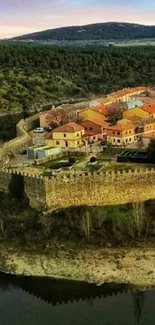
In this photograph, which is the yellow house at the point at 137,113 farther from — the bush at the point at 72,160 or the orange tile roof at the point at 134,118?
the bush at the point at 72,160

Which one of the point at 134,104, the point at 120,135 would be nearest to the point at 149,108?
the point at 134,104

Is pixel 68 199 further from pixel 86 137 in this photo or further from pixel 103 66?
pixel 103 66

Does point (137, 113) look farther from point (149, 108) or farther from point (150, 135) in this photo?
point (150, 135)

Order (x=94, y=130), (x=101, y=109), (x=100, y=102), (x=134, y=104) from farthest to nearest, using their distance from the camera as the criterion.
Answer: (x=100, y=102), (x=134, y=104), (x=101, y=109), (x=94, y=130)

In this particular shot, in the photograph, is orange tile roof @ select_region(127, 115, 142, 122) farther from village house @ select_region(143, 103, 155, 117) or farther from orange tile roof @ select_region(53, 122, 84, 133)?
orange tile roof @ select_region(53, 122, 84, 133)

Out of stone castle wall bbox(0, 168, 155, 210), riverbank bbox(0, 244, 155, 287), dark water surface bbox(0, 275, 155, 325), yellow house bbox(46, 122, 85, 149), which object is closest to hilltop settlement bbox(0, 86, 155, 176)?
yellow house bbox(46, 122, 85, 149)

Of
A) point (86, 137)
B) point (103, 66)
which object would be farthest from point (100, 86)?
point (86, 137)

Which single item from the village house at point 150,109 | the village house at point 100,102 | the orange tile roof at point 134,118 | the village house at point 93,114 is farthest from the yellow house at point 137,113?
the village house at point 100,102
